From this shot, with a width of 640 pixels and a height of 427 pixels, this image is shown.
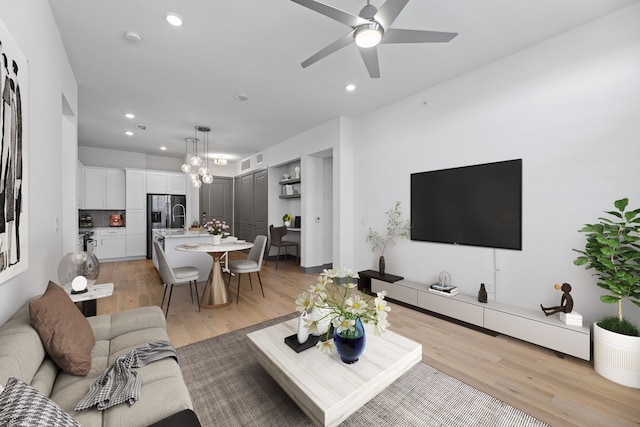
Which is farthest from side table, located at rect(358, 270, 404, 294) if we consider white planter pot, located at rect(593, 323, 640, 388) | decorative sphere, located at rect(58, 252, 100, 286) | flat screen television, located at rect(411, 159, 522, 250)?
decorative sphere, located at rect(58, 252, 100, 286)

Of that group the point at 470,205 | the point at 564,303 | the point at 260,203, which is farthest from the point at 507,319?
the point at 260,203

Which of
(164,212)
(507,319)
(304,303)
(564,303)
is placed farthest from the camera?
(164,212)

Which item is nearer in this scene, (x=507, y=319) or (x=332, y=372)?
(x=332, y=372)

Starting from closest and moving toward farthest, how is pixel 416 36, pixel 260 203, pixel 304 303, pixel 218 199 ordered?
pixel 304 303
pixel 416 36
pixel 260 203
pixel 218 199

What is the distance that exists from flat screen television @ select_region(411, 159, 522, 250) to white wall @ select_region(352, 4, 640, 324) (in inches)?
3.7

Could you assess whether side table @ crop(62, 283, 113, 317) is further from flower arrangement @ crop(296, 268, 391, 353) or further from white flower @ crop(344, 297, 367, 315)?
white flower @ crop(344, 297, 367, 315)

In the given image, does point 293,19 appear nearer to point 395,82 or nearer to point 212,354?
point 395,82

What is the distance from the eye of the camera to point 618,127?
7.54 feet

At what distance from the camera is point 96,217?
6.74 meters

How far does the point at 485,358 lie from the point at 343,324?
165cm

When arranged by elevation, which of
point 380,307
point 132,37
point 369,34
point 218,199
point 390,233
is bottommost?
point 380,307

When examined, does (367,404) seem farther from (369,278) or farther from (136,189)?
(136,189)

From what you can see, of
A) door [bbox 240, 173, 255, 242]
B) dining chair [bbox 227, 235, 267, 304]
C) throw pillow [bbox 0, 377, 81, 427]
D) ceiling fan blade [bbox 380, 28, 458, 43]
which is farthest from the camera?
door [bbox 240, 173, 255, 242]

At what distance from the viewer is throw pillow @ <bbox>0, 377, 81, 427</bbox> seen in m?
0.76
